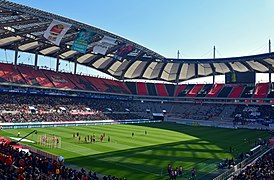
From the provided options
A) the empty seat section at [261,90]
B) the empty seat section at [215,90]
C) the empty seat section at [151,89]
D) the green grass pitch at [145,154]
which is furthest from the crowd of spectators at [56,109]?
the empty seat section at [261,90]

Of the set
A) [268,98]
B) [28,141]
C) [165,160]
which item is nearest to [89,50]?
[28,141]

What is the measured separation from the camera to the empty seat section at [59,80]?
7188 cm

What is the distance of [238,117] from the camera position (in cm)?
7181

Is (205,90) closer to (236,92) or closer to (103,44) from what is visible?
(236,92)

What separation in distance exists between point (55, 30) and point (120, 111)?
39342 mm

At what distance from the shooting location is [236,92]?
79375mm

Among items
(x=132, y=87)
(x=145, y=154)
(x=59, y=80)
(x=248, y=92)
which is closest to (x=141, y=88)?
(x=132, y=87)

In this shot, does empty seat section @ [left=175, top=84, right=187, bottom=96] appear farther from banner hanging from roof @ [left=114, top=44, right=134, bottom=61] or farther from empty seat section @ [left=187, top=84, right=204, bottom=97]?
banner hanging from roof @ [left=114, top=44, right=134, bottom=61]

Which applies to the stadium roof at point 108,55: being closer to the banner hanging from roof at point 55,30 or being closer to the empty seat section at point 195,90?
the banner hanging from roof at point 55,30

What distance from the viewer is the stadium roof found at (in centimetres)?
4575

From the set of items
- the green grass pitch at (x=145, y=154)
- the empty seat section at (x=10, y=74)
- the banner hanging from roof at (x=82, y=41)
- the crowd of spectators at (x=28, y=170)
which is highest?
the banner hanging from roof at (x=82, y=41)

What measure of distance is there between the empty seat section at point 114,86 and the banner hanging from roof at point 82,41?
34.0 metres

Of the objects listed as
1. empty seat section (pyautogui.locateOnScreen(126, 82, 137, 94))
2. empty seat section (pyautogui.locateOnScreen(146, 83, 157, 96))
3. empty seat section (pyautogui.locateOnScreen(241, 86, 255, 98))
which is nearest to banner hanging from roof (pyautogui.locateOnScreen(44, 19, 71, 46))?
empty seat section (pyautogui.locateOnScreen(126, 82, 137, 94))

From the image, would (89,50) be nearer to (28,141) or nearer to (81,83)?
(81,83)
